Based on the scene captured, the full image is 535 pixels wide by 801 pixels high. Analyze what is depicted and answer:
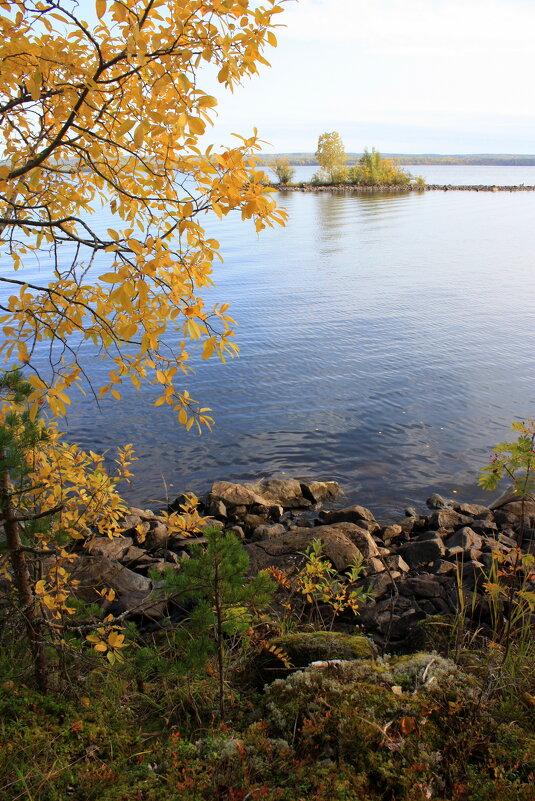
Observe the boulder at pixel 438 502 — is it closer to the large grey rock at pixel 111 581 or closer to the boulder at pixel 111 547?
the boulder at pixel 111 547

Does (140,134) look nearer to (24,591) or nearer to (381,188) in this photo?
(24,591)

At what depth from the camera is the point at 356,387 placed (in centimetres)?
1511

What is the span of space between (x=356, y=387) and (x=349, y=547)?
8393 mm

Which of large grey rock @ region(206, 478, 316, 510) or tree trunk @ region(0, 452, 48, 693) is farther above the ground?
tree trunk @ region(0, 452, 48, 693)

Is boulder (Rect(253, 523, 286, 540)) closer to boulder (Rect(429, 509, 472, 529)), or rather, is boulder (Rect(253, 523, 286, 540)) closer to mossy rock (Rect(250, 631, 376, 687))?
boulder (Rect(429, 509, 472, 529))

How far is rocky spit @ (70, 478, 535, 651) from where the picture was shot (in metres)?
5.61

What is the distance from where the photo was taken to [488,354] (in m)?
17.8

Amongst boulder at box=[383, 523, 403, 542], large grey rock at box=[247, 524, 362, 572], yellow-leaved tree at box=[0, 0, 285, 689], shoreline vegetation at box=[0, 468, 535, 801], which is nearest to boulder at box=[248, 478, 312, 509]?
boulder at box=[383, 523, 403, 542]

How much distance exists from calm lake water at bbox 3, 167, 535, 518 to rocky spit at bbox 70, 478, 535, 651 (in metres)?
0.80

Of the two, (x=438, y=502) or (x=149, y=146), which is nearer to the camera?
(x=149, y=146)

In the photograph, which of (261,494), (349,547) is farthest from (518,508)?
(261,494)

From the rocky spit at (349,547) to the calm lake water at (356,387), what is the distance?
798 mm

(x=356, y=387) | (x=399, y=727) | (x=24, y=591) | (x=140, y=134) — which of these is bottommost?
(x=356, y=387)

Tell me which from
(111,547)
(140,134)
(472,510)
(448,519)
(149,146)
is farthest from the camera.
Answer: (472,510)
